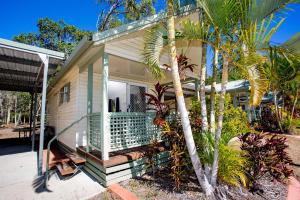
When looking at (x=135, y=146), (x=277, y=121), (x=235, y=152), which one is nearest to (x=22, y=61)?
(x=135, y=146)

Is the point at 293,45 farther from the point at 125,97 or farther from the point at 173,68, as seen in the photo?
the point at 125,97

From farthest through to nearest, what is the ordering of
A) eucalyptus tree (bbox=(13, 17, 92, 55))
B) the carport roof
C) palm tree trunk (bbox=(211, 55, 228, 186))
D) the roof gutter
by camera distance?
eucalyptus tree (bbox=(13, 17, 92, 55))
the carport roof
the roof gutter
palm tree trunk (bbox=(211, 55, 228, 186))

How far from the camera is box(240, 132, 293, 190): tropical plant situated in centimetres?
397

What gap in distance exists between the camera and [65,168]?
4805mm

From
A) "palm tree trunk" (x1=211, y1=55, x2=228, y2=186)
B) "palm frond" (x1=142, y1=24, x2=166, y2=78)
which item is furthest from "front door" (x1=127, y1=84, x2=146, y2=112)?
"palm tree trunk" (x1=211, y1=55, x2=228, y2=186)

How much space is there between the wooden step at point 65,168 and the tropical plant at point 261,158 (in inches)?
174

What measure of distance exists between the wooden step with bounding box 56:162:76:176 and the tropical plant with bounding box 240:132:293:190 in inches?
174

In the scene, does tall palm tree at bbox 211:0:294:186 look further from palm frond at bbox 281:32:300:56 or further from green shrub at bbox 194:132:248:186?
green shrub at bbox 194:132:248:186

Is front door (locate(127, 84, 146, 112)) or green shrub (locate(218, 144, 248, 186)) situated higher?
front door (locate(127, 84, 146, 112))

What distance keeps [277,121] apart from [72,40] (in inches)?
977

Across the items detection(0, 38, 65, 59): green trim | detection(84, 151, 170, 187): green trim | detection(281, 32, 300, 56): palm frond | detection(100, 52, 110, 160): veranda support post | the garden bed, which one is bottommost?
the garden bed

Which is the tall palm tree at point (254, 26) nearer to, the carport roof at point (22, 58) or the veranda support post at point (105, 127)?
the veranda support post at point (105, 127)

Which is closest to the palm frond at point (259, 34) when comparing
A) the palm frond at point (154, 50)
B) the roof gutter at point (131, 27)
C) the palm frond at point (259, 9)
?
the palm frond at point (259, 9)

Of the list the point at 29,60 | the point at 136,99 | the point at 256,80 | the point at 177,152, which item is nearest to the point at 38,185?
the point at 177,152
